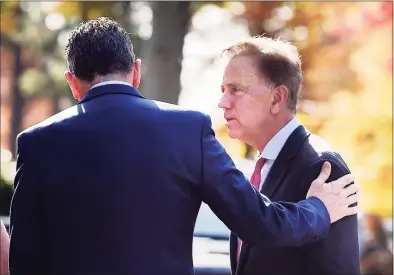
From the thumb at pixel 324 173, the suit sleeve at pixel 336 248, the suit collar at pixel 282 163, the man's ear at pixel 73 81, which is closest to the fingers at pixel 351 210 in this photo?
the suit sleeve at pixel 336 248

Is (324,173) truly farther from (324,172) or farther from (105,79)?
(105,79)

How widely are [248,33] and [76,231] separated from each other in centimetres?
1058

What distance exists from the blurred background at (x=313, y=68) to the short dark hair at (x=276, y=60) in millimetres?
2111

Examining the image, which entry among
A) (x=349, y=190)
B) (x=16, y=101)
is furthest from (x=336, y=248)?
(x=16, y=101)

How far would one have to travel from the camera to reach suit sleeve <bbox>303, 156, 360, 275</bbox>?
2.97 meters

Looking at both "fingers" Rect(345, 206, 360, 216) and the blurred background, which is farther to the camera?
the blurred background

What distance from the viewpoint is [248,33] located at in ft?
42.3

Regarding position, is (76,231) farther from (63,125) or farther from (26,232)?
(63,125)

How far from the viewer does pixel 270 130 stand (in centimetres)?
336

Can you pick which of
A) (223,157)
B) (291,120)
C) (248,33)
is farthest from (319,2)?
(223,157)


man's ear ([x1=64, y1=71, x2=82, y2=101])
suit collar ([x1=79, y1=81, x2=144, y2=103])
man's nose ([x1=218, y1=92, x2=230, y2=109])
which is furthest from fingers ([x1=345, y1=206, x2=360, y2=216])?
man's ear ([x1=64, y1=71, x2=82, y2=101])

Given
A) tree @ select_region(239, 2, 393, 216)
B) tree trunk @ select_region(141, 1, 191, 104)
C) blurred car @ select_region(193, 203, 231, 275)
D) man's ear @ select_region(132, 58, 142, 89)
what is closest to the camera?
man's ear @ select_region(132, 58, 142, 89)

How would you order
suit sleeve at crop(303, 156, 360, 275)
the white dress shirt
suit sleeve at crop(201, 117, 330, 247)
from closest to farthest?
1. suit sleeve at crop(201, 117, 330, 247)
2. suit sleeve at crop(303, 156, 360, 275)
3. the white dress shirt

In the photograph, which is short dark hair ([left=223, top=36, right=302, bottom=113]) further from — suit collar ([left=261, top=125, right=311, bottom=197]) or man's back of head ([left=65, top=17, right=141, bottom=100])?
man's back of head ([left=65, top=17, right=141, bottom=100])
